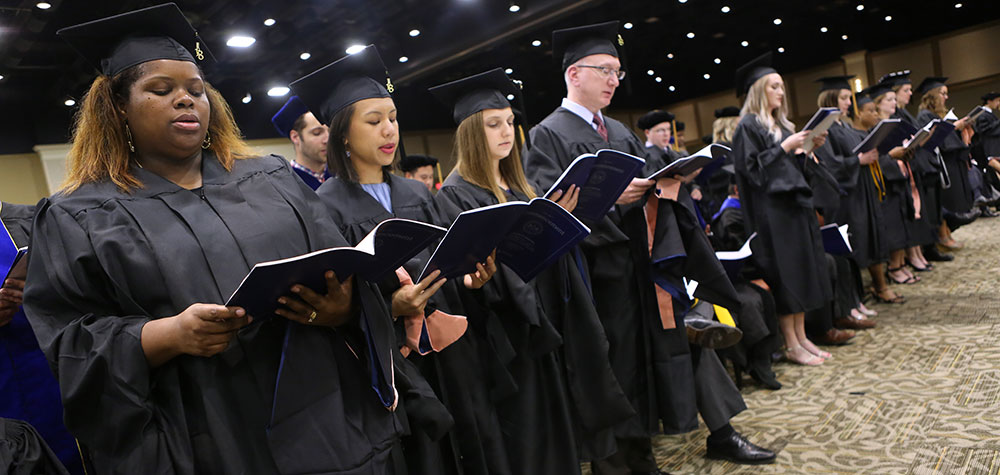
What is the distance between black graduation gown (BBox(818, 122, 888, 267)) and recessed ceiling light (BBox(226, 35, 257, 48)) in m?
6.78

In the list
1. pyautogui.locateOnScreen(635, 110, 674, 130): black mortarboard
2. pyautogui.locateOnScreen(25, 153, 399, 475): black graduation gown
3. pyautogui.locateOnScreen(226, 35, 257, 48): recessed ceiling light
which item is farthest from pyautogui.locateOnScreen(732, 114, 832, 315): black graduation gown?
pyautogui.locateOnScreen(226, 35, 257, 48): recessed ceiling light

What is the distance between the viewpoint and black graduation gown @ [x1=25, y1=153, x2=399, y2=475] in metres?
1.22

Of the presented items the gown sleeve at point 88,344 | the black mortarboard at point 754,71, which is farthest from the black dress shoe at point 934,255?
the gown sleeve at point 88,344

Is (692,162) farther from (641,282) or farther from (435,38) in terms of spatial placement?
(435,38)

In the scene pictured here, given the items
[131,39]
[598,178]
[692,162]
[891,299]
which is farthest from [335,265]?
[891,299]

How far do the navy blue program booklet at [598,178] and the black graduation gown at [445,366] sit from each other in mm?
452

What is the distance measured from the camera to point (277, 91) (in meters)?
9.93

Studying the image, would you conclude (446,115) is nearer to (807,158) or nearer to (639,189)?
(807,158)

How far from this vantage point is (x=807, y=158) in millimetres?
4574

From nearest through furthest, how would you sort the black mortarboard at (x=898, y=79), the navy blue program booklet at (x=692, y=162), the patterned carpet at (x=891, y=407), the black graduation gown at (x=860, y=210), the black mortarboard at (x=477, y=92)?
the black mortarboard at (x=477, y=92) < the navy blue program booklet at (x=692, y=162) < the patterned carpet at (x=891, y=407) < the black graduation gown at (x=860, y=210) < the black mortarboard at (x=898, y=79)

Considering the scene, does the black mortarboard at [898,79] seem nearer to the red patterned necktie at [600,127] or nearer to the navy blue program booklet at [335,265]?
the red patterned necktie at [600,127]

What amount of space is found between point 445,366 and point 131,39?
1.26m

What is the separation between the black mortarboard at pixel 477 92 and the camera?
253 centimetres

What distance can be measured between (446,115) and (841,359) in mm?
11222
